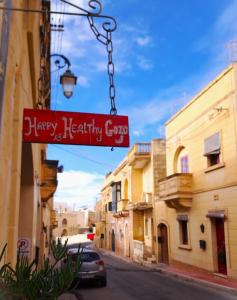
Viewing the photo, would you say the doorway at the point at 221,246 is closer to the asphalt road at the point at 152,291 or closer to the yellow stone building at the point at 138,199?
the asphalt road at the point at 152,291

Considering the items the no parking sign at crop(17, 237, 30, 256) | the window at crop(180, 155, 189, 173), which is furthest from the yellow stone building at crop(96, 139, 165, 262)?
the no parking sign at crop(17, 237, 30, 256)

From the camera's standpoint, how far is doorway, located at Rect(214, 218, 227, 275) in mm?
17645

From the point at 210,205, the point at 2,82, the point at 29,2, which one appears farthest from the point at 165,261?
the point at 2,82

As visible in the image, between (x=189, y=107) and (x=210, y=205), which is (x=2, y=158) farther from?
(x=189, y=107)

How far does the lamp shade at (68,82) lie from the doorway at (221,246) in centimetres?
1212

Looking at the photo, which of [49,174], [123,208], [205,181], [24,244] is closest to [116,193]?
[123,208]

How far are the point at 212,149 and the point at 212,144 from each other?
249 millimetres

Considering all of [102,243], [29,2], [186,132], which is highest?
[186,132]

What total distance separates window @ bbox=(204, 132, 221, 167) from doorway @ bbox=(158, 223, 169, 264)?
27.7ft

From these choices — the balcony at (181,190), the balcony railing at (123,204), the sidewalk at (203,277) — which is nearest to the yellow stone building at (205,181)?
the balcony at (181,190)

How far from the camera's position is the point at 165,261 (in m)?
25.6

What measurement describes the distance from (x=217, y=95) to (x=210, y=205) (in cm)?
530

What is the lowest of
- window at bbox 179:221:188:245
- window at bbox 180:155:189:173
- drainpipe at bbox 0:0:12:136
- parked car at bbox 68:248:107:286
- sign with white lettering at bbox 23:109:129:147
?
parked car at bbox 68:248:107:286

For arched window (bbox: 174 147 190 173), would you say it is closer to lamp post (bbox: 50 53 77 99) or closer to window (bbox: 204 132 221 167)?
window (bbox: 204 132 221 167)
